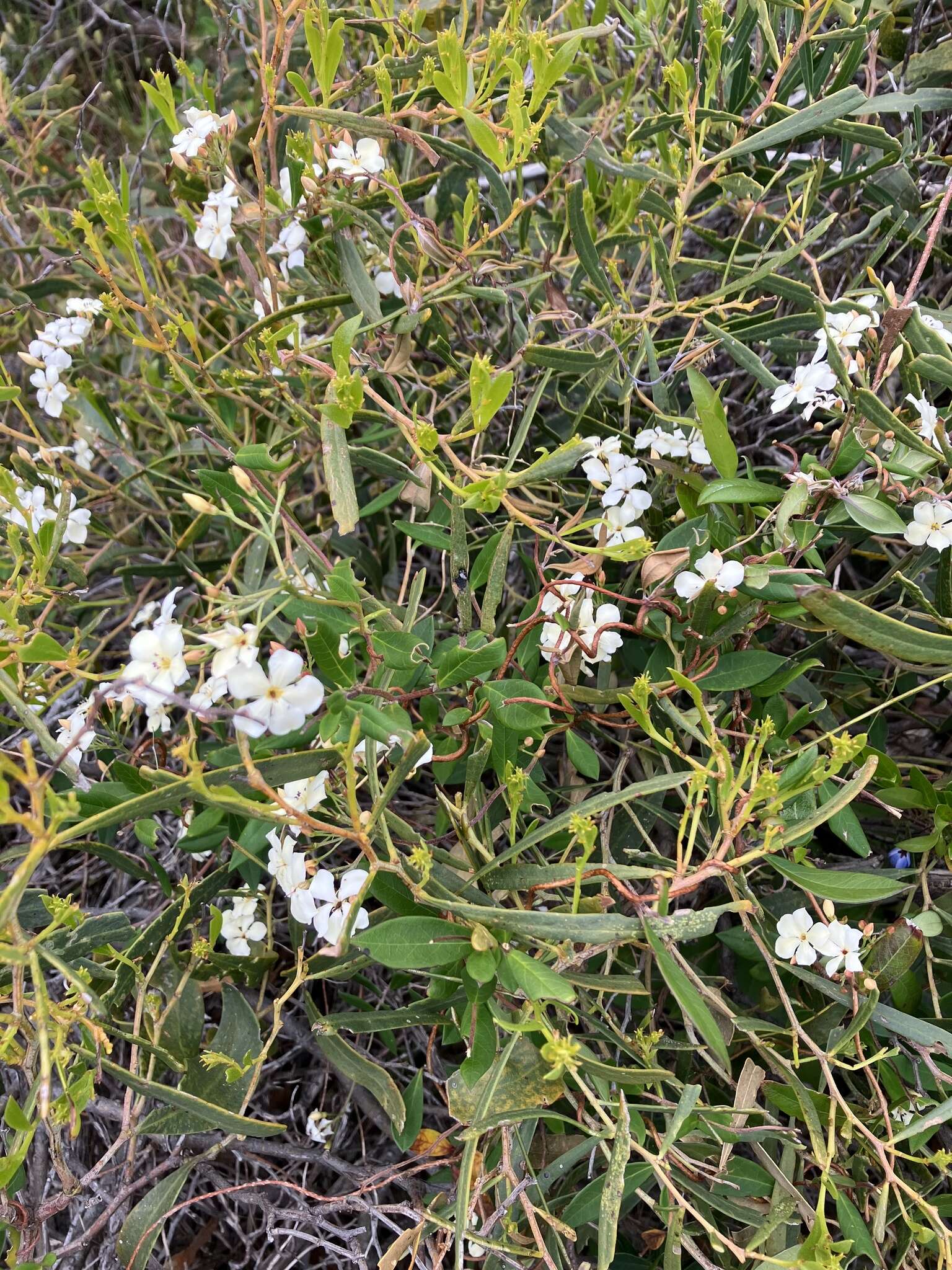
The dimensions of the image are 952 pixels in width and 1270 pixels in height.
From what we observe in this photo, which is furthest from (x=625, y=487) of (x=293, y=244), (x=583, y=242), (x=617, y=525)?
(x=293, y=244)

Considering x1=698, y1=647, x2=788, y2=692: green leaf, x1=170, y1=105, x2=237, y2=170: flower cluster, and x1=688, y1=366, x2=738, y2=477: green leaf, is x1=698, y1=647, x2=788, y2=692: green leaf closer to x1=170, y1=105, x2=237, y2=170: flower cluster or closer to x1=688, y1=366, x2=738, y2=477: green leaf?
x1=688, y1=366, x2=738, y2=477: green leaf

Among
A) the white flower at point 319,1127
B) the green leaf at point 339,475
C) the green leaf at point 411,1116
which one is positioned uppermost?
the green leaf at point 339,475

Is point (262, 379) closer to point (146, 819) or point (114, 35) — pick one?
point (146, 819)

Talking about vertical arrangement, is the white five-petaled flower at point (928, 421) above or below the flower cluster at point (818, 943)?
above

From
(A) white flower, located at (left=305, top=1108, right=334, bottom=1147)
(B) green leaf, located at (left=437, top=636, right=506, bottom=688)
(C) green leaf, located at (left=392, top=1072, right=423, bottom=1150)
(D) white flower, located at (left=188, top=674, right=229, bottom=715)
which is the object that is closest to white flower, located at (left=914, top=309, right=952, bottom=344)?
(B) green leaf, located at (left=437, top=636, right=506, bottom=688)

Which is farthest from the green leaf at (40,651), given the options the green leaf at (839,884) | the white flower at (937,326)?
the white flower at (937,326)

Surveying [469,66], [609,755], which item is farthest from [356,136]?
[609,755]

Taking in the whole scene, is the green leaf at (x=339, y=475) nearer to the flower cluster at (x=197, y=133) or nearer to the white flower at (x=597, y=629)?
the white flower at (x=597, y=629)
